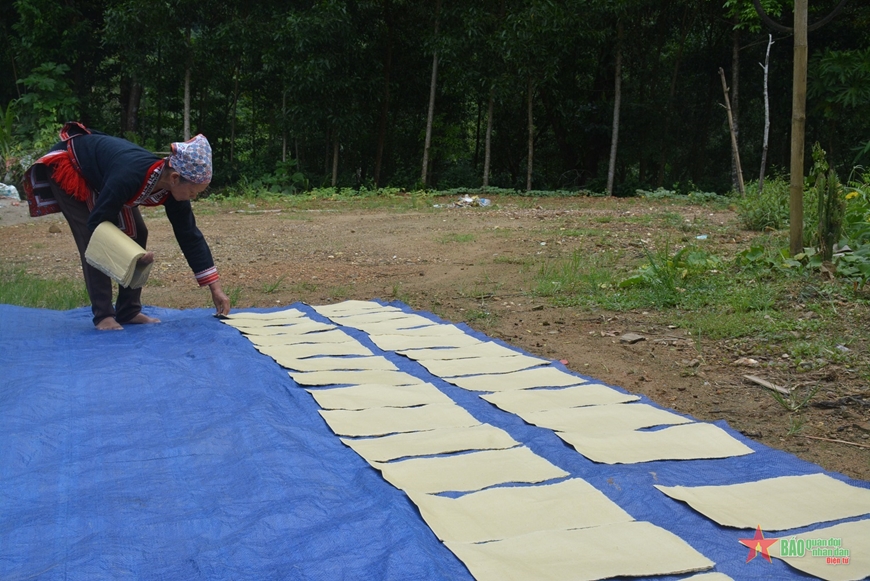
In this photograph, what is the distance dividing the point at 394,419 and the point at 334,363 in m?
0.74

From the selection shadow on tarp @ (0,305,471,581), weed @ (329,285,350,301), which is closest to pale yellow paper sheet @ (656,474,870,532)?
shadow on tarp @ (0,305,471,581)

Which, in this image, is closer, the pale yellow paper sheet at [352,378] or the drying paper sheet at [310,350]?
the pale yellow paper sheet at [352,378]

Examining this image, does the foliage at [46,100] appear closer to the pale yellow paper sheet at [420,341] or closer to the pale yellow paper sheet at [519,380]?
the pale yellow paper sheet at [420,341]

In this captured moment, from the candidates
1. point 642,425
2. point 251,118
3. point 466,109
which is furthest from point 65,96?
point 642,425

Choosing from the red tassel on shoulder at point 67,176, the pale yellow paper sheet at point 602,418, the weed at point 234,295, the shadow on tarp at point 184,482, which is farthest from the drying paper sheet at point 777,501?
the weed at point 234,295

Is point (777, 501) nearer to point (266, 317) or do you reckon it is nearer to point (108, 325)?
point (266, 317)

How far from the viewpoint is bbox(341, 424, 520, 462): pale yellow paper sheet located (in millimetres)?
2100

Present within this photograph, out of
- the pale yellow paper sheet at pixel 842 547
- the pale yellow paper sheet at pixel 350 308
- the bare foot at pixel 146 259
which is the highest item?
the bare foot at pixel 146 259

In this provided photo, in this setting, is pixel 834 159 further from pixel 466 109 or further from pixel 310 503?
pixel 310 503

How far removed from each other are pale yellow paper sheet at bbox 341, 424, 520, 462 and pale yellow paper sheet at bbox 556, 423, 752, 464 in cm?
21

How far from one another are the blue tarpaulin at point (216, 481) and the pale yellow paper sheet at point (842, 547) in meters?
0.03

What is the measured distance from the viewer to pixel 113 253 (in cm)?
321

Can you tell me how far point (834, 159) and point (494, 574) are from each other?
14.5m

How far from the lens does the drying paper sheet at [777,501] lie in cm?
176
